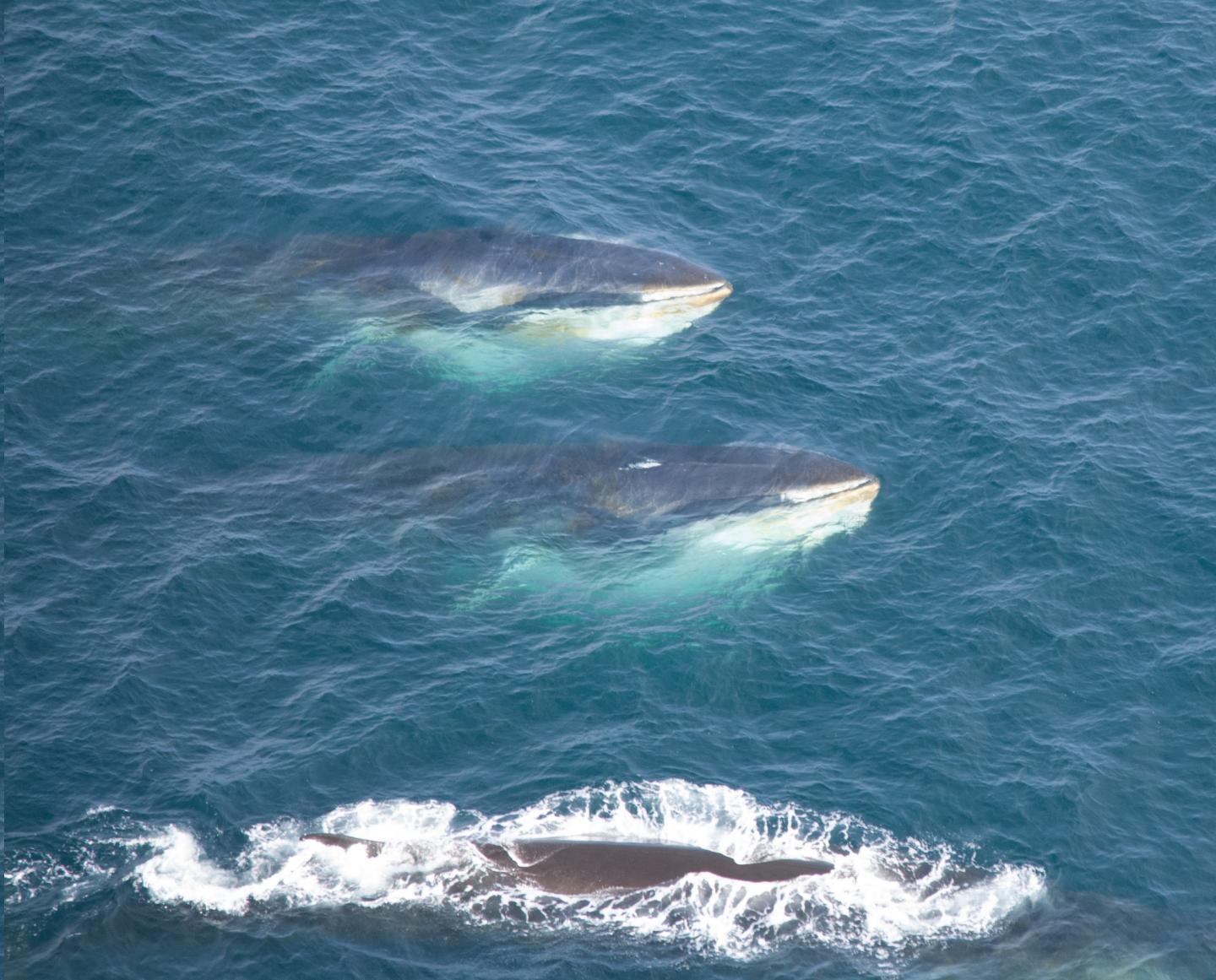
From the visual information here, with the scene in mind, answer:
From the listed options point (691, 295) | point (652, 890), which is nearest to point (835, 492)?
point (691, 295)

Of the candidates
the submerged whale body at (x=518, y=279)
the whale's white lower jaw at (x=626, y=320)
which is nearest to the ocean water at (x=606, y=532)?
the whale's white lower jaw at (x=626, y=320)

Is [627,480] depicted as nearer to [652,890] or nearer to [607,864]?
[607,864]

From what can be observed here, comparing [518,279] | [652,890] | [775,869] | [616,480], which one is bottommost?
[652,890]

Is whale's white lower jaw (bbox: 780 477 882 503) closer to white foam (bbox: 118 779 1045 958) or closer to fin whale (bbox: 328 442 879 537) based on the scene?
fin whale (bbox: 328 442 879 537)

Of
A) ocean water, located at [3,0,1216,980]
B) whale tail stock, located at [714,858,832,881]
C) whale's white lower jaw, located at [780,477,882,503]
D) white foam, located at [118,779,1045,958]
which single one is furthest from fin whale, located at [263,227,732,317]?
whale tail stock, located at [714,858,832,881]

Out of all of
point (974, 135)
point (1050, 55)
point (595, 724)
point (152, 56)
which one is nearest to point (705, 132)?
point (974, 135)

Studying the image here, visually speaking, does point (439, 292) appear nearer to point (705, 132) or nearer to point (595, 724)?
point (705, 132)

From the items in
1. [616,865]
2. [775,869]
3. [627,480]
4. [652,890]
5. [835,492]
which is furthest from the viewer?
[627,480]
